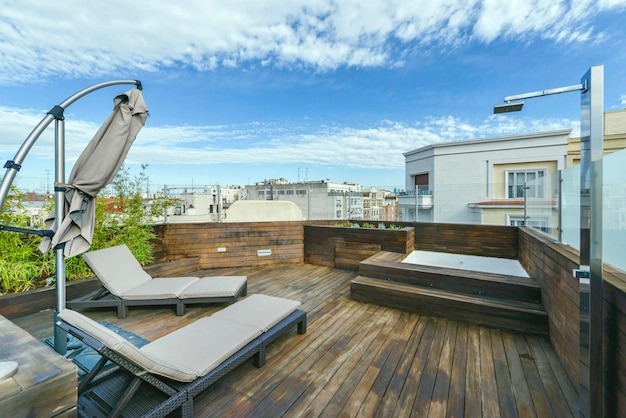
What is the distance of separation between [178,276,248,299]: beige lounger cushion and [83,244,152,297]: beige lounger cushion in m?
0.80

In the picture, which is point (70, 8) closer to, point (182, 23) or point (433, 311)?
point (182, 23)

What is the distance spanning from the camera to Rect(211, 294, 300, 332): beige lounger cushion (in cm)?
244

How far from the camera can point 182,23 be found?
15.6 ft

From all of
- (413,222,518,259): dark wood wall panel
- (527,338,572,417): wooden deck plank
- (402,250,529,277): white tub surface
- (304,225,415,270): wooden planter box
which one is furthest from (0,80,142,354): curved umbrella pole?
(413,222,518,259): dark wood wall panel

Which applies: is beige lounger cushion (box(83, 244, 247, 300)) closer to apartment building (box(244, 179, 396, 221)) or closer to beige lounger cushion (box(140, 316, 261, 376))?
beige lounger cushion (box(140, 316, 261, 376))

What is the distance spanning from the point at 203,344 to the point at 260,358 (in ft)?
1.65

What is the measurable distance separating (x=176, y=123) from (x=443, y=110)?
→ 11.3 meters

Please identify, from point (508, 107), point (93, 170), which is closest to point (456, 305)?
point (508, 107)

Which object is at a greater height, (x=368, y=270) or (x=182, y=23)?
(x=182, y=23)

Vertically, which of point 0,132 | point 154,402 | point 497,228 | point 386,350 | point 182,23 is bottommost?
point 386,350

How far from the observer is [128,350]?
5.07 feet

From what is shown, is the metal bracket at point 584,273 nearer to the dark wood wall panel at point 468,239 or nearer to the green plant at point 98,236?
the dark wood wall panel at point 468,239

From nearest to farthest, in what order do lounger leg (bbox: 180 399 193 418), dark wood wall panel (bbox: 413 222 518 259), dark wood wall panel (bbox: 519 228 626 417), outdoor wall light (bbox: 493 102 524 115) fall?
dark wood wall panel (bbox: 519 228 626 417), lounger leg (bbox: 180 399 193 418), outdoor wall light (bbox: 493 102 524 115), dark wood wall panel (bbox: 413 222 518 259)

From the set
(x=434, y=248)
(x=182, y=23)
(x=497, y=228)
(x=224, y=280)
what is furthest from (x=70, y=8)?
(x=497, y=228)
